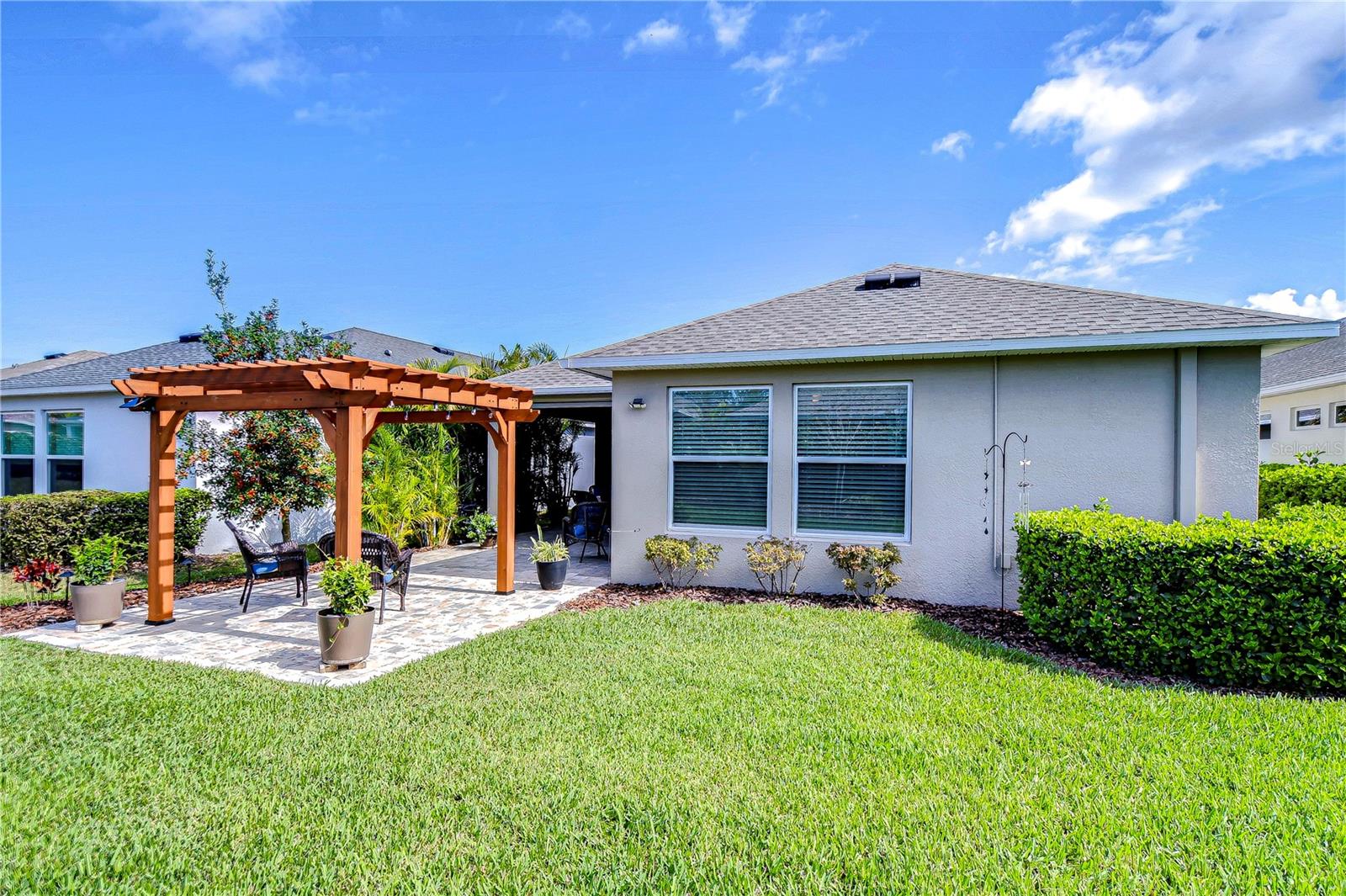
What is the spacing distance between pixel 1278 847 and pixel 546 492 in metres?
14.8

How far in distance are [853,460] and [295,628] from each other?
7013mm

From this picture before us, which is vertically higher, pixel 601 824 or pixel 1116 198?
pixel 1116 198

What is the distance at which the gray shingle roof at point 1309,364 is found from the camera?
16.1 metres

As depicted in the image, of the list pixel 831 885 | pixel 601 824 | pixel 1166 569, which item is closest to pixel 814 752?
pixel 831 885

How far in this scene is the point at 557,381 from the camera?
12.9 m

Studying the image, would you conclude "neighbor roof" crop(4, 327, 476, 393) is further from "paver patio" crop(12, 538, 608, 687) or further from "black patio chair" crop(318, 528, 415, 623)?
"black patio chair" crop(318, 528, 415, 623)

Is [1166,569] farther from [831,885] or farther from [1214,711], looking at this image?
[831,885]

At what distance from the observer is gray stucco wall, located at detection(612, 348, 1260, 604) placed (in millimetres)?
6598

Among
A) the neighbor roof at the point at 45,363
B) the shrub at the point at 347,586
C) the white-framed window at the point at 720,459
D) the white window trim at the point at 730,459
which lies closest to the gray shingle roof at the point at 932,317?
the white window trim at the point at 730,459

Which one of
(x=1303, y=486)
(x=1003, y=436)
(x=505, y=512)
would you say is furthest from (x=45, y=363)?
(x=1303, y=486)

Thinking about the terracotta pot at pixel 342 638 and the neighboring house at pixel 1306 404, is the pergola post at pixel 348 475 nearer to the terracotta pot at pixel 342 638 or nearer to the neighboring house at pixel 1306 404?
the terracotta pot at pixel 342 638

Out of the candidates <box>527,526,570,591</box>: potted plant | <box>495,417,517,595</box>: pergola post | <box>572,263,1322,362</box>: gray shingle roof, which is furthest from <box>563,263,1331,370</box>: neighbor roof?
<box>527,526,570,591</box>: potted plant

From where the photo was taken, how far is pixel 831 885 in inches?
104

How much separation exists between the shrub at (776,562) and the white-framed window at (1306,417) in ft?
62.7
